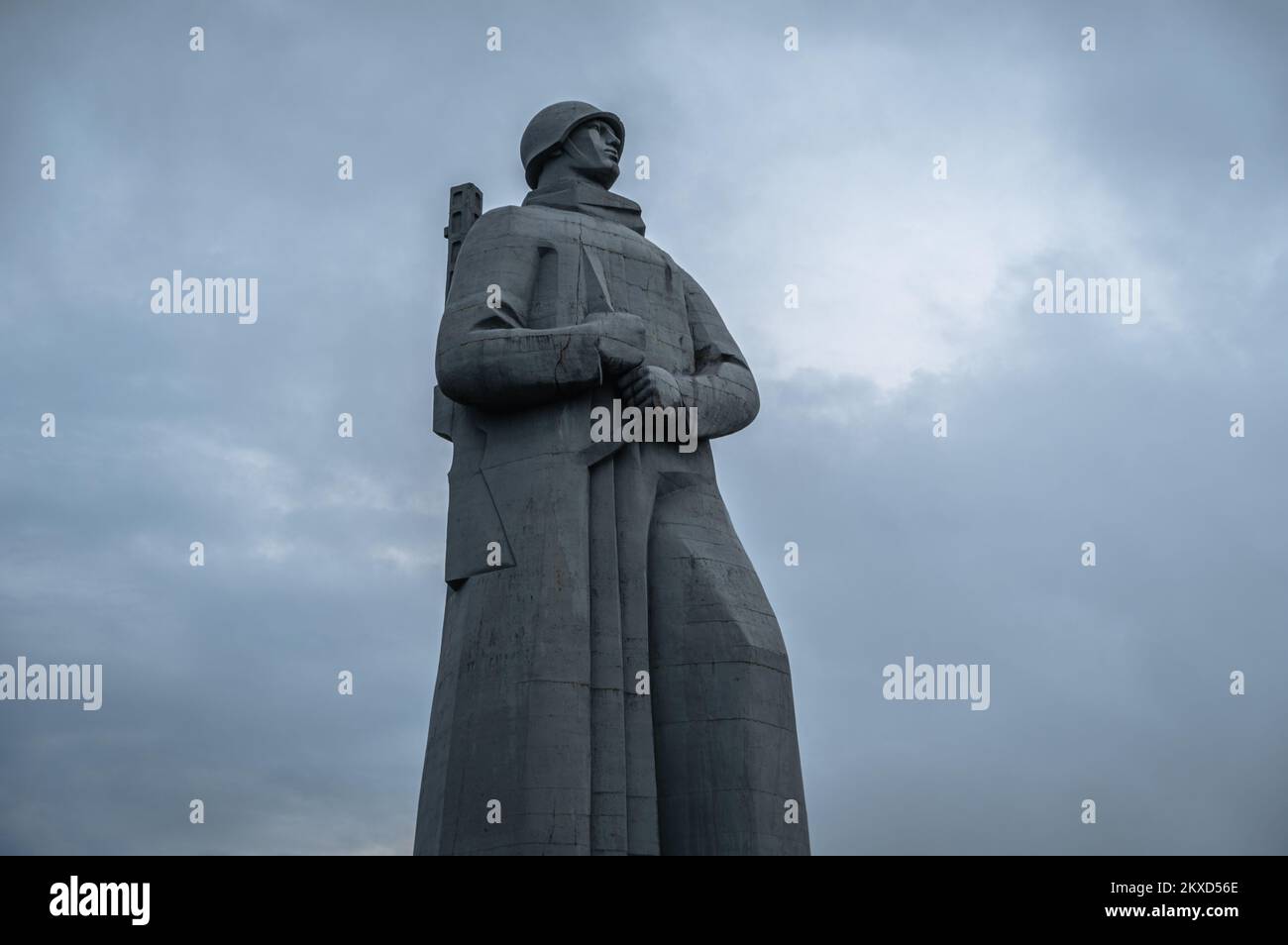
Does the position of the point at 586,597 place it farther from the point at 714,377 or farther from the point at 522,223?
the point at 522,223

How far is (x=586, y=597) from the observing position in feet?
47.8

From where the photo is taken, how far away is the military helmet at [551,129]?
54.3 feet

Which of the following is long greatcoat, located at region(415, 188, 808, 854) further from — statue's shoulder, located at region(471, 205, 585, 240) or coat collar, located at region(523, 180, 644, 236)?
coat collar, located at region(523, 180, 644, 236)

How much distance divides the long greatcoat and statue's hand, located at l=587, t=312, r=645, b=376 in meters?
0.16

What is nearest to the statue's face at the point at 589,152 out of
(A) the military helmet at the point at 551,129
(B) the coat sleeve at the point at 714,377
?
(A) the military helmet at the point at 551,129

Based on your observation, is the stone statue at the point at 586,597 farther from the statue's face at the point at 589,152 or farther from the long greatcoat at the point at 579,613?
the statue's face at the point at 589,152

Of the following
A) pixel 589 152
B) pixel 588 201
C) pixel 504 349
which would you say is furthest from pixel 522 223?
pixel 504 349

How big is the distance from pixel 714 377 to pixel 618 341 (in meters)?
1.37

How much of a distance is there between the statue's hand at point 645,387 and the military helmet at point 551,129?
274 cm

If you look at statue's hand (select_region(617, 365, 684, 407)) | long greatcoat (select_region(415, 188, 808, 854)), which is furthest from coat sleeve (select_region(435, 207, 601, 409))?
statue's hand (select_region(617, 365, 684, 407))
